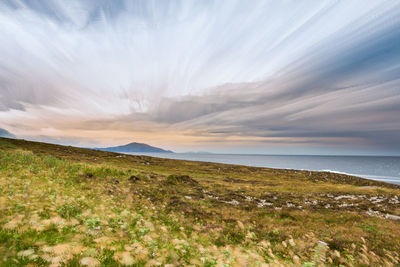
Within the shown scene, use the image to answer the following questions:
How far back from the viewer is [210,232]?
9.36 m

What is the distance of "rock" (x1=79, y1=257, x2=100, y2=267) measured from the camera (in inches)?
165

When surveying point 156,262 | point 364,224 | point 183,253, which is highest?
point 156,262

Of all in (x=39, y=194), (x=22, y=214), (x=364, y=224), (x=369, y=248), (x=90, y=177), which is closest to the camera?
(x=22, y=214)

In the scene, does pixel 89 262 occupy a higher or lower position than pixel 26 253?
lower

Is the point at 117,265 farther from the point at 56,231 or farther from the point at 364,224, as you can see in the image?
the point at 364,224

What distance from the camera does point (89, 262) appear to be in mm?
4273

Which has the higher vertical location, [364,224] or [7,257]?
[7,257]

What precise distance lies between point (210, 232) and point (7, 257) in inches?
309

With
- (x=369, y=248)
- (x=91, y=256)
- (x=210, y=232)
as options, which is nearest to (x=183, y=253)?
(x=91, y=256)

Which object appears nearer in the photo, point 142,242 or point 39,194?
point 142,242

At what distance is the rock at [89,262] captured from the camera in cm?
420

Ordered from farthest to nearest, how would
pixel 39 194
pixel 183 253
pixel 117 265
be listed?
pixel 39 194
pixel 183 253
pixel 117 265

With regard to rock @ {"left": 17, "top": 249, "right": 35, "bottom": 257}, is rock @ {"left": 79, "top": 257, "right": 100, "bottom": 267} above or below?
below

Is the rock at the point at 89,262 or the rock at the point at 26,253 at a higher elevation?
the rock at the point at 26,253
